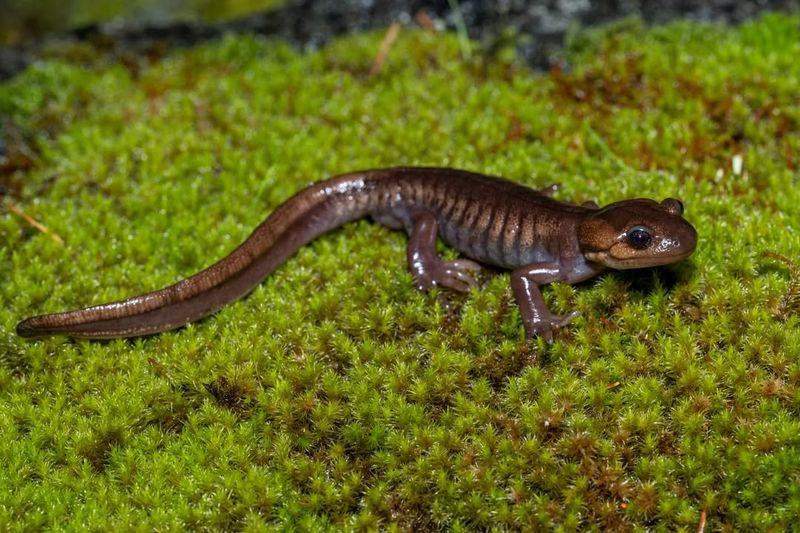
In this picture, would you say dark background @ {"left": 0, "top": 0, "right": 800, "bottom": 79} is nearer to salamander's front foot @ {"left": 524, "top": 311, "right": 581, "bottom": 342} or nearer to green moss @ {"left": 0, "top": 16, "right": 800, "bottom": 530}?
green moss @ {"left": 0, "top": 16, "right": 800, "bottom": 530}

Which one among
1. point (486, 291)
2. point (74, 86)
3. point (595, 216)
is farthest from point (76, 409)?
point (74, 86)

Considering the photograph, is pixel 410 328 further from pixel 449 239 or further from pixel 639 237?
pixel 639 237

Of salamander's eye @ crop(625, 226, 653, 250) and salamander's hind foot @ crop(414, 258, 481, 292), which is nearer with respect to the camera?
salamander's eye @ crop(625, 226, 653, 250)

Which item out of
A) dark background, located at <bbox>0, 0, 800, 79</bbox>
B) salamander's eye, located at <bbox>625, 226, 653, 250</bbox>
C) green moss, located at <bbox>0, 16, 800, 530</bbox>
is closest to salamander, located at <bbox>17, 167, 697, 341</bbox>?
salamander's eye, located at <bbox>625, 226, 653, 250</bbox>

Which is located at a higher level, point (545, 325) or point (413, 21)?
point (413, 21)

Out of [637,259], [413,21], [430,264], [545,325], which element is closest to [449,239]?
[430,264]

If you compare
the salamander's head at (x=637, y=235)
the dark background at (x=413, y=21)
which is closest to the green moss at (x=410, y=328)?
the salamander's head at (x=637, y=235)

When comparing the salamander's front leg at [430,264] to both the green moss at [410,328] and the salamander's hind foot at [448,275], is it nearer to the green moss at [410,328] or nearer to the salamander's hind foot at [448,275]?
the salamander's hind foot at [448,275]

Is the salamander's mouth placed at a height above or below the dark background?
below
